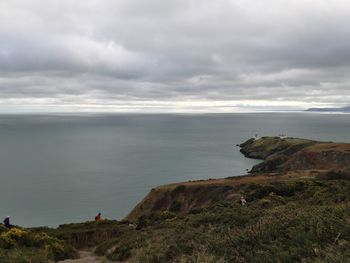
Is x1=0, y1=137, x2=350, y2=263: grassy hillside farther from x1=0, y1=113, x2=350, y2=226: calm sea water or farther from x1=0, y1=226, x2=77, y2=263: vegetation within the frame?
x1=0, y1=113, x2=350, y2=226: calm sea water

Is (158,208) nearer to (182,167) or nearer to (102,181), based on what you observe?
(102,181)

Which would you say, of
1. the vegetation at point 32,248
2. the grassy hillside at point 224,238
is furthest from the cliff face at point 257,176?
the vegetation at point 32,248

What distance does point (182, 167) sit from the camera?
114 metres

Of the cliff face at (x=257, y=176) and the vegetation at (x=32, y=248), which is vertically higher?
the vegetation at (x=32, y=248)

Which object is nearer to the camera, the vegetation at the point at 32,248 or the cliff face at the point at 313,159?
the vegetation at the point at 32,248

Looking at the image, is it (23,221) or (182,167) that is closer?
(23,221)

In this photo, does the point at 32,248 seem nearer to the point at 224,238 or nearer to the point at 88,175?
the point at 224,238

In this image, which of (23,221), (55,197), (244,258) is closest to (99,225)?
(244,258)

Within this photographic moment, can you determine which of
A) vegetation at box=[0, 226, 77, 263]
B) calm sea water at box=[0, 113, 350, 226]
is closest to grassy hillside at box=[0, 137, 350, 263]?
vegetation at box=[0, 226, 77, 263]

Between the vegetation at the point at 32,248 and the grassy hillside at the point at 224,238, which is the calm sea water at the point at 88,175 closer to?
the grassy hillside at the point at 224,238

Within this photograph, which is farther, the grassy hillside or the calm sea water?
the calm sea water

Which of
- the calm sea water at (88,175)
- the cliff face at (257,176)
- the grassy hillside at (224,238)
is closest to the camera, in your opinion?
the grassy hillside at (224,238)

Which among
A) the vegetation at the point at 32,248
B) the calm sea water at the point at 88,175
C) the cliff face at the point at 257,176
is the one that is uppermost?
the vegetation at the point at 32,248

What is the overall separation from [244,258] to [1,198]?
72.7 metres
